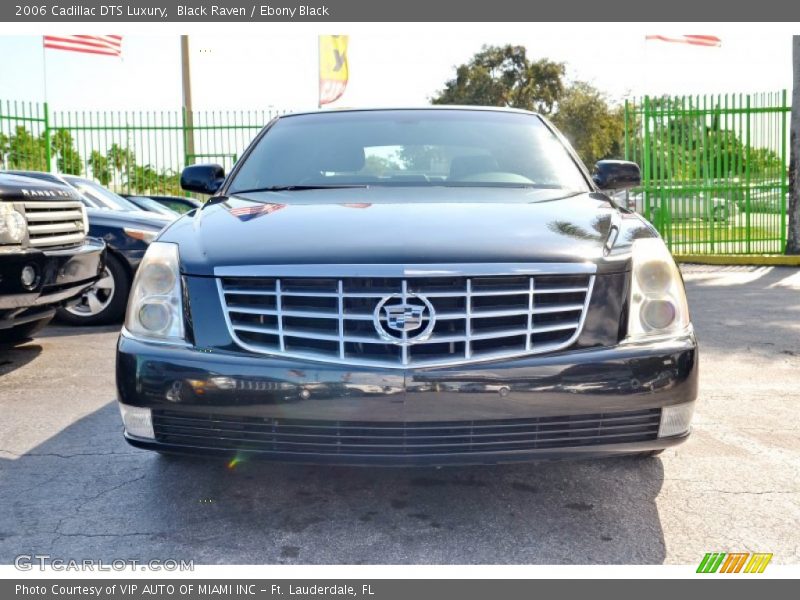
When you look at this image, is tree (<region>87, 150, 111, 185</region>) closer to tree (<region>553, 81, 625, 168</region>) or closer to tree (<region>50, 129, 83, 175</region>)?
tree (<region>50, 129, 83, 175</region>)

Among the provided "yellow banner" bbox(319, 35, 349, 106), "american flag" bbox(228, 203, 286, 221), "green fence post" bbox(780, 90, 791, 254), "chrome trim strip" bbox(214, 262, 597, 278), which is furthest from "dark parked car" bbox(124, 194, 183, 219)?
"yellow banner" bbox(319, 35, 349, 106)

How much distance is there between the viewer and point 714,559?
2.34 meters

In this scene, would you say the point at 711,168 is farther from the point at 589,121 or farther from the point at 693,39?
the point at 589,121

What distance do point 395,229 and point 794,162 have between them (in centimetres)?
1104

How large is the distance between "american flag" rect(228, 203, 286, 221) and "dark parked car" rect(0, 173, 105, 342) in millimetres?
1880

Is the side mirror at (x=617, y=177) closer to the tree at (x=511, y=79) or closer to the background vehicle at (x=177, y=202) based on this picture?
the background vehicle at (x=177, y=202)

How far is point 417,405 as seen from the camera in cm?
232

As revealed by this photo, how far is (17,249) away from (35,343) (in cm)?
178

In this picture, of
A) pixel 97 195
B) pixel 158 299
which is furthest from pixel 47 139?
pixel 158 299

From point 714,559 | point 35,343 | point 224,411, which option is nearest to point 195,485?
point 224,411

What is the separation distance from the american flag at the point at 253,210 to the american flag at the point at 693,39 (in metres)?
13.3

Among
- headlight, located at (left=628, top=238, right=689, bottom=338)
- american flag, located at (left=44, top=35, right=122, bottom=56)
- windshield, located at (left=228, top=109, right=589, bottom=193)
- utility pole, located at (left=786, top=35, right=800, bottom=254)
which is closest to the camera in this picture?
headlight, located at (left=628, top=238, right=689, bottom=338)

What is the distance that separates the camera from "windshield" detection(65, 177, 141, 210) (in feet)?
25.0

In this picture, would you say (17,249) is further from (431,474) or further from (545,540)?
(545,540)
